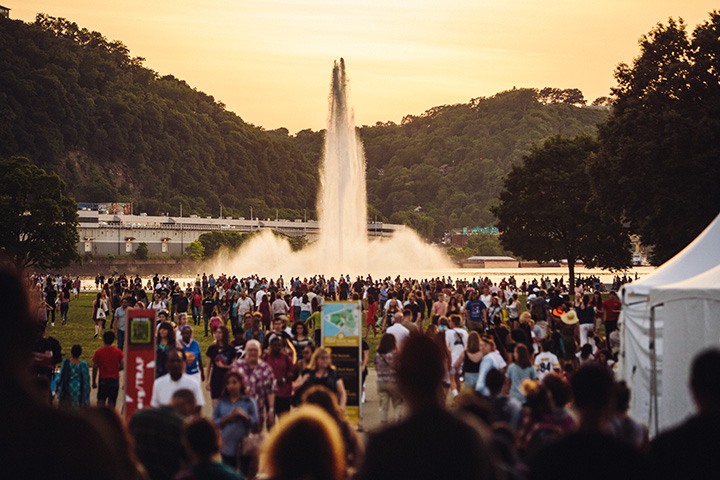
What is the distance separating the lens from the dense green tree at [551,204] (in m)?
70.9

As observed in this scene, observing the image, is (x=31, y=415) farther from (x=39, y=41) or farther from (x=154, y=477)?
(x=39, y=41)

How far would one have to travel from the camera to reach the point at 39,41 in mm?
186375

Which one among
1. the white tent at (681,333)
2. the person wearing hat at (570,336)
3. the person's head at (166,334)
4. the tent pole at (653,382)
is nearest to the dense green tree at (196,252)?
the person wearing hat at (570,336)

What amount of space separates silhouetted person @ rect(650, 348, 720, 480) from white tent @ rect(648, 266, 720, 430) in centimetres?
834

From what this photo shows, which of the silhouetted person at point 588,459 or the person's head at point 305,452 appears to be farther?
the silhouetted person at point 588,459

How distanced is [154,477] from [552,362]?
27.7 feet

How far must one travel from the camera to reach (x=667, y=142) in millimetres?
43938

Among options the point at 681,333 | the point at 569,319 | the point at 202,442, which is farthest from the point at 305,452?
the point at 569,319

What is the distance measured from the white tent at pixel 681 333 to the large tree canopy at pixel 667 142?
29209 millimetres

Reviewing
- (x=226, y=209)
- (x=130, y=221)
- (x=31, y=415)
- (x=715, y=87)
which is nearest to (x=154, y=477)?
(x=31, y=415)

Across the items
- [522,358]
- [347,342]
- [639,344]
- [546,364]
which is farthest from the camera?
[347,342]

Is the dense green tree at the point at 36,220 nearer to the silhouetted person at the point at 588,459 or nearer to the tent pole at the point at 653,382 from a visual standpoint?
the tent pole at the point at 653,382

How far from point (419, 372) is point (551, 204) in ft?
A: 224

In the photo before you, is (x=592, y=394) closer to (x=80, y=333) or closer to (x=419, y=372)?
(x=419, y=372)
